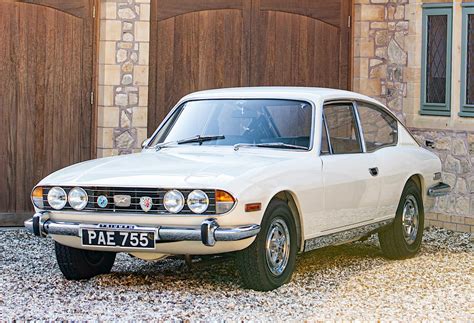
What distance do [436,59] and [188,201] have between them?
648cm

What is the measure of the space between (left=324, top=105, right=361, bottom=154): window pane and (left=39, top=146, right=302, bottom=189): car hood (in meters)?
0.56

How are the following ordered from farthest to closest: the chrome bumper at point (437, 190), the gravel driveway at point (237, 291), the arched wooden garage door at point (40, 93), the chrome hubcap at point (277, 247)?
the arched wooden garage door at point (40, 93) → the chrome bumper at point (437, 190) → the chrome hubcap at point (277, 247) → the gravel driveway at point (237, 291)

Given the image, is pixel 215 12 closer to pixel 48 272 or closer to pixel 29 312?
pixel 48 272

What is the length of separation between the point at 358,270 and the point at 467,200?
3718mm

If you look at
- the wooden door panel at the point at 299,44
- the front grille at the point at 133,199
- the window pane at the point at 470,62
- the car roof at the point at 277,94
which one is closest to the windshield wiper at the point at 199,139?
the car roof at the point at 277,94

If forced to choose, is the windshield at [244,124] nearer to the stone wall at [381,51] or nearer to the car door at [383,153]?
the car door at [383,153]

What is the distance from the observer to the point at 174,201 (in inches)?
287

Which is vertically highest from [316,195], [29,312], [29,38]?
[29,38]

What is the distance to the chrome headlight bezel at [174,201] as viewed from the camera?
23.9ft

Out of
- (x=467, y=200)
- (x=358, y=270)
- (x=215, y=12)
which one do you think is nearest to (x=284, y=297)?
(x=358, y=270)

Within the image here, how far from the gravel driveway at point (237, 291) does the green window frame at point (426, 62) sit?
10.2 ft

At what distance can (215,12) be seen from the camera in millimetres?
13031

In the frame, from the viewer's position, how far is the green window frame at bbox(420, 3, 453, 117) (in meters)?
12.6

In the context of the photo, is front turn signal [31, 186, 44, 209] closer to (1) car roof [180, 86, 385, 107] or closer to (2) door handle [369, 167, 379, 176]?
(1) car roof [180, 86, 385, 107]
